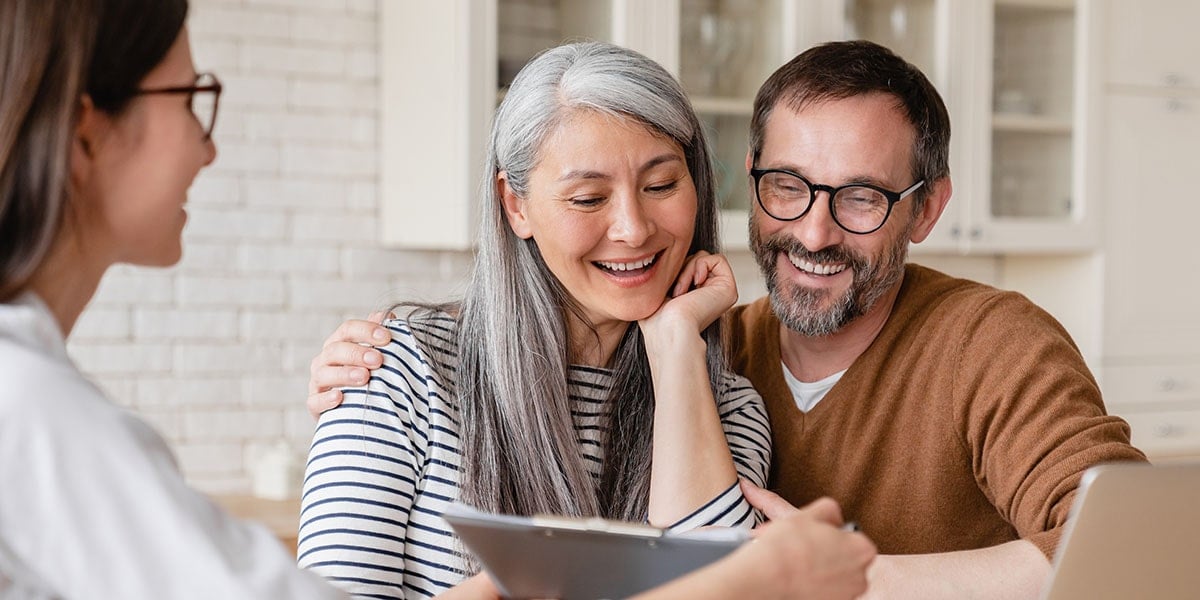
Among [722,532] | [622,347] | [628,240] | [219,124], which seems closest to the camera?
[722,532]

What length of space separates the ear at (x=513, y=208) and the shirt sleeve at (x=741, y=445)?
0.39 m

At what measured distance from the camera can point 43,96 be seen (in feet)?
2.99

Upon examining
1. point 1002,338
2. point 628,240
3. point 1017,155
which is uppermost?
point 1017,155

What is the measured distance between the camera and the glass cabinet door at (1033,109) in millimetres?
3648

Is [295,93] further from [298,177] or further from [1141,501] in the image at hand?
[1141,501]

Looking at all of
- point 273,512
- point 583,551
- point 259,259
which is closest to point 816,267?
point 583,551

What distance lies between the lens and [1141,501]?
1145 mm

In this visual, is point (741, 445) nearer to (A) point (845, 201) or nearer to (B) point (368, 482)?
(A) point (845, 201)

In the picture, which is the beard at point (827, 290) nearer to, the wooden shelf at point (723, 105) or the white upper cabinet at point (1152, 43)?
the wooden shelf at point (723, 105)

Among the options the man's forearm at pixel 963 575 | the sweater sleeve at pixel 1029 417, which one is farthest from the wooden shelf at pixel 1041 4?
the man's forearm at pixel 963 575

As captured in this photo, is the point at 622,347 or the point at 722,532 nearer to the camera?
the point at 722,532

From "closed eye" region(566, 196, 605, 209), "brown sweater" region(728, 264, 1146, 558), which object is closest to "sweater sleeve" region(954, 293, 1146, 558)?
"brown sweater" region(728, 264, 1146, 558)

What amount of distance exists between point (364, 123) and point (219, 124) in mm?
366

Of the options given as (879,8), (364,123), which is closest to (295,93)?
(364,123)
